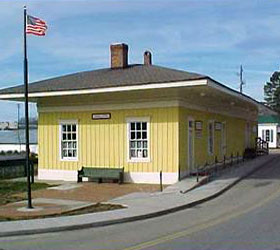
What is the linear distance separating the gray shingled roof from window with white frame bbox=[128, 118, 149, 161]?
6.06ft

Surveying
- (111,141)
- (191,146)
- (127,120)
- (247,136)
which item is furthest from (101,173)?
(247,136)

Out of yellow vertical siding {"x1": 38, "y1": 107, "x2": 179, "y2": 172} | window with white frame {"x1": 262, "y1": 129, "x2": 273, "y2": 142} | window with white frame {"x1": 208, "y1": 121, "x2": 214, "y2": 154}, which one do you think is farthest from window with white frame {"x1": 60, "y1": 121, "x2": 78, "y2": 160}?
window with white frame {"x1": 262, "y1": 129, "x2": 273, "y2": 142}

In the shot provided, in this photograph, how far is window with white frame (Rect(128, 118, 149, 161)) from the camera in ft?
71.9

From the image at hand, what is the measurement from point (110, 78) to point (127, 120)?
87.8 inches

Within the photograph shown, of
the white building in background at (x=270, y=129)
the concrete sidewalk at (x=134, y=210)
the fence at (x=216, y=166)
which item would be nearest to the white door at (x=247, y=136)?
the fence at (x=216, y=166)

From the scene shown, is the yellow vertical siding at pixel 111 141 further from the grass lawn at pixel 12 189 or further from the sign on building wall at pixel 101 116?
Answer: the grass lawn at pixel 12 189

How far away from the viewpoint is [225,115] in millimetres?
30188

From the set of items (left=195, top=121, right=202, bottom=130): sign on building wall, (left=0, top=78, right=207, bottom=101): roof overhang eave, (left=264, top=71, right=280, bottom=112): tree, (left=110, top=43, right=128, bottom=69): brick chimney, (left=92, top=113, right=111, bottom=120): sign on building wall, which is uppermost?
(left=264, top=71, right=280, bottom=112): tree

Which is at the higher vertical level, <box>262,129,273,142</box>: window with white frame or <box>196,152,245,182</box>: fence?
<box>262,129,273,142</box>: window with white frame

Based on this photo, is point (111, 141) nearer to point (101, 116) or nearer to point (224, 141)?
point (101, 116)

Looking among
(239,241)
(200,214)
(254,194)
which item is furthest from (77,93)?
(239,241)

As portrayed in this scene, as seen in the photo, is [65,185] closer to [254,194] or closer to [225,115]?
[254,194]

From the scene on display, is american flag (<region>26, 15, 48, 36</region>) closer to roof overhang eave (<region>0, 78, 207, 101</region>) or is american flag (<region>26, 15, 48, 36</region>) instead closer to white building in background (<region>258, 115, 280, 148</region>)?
roof overhang eave (<region>0, 78, 207, 101</region>)

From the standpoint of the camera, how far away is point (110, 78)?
76.1 feet
